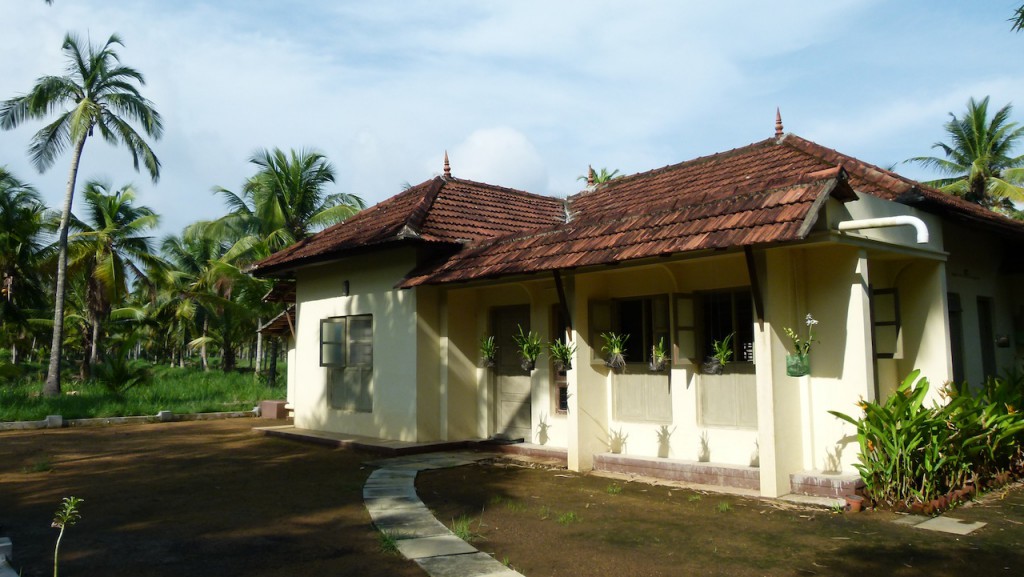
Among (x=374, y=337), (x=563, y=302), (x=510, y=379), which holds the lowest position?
(x=510, y=379)

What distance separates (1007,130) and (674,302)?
28.9 metres

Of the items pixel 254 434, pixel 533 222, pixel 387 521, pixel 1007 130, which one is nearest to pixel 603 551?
pixel 387 521

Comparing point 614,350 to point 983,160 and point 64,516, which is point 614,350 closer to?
point 64,516

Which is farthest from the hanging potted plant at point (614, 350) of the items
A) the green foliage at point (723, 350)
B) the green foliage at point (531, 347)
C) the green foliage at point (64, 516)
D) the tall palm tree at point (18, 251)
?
the tall palm tree at point (18, 251)

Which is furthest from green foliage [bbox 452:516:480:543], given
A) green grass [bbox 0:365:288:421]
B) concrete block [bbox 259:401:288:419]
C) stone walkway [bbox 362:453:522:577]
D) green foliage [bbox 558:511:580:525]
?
green grass [bbox 0:365:288:421]

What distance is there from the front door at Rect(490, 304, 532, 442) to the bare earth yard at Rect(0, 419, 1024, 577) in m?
1.58

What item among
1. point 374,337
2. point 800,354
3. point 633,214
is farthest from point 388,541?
point 374,337

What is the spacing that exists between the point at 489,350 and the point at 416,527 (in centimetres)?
489

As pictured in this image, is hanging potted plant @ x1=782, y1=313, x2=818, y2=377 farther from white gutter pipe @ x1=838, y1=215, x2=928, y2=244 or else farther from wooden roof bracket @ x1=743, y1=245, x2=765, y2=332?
white gutter pipe @ x1=838, y1=215, x2=928, y2=244

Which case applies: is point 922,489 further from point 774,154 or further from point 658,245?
point 774,154

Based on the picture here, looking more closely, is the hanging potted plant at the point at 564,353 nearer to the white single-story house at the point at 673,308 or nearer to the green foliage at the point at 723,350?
the white single-story house at the point at 673,308

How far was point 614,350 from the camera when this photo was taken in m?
8.99

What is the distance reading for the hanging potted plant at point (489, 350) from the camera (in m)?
11.0

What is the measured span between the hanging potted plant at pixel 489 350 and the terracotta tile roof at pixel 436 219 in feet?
5.30
